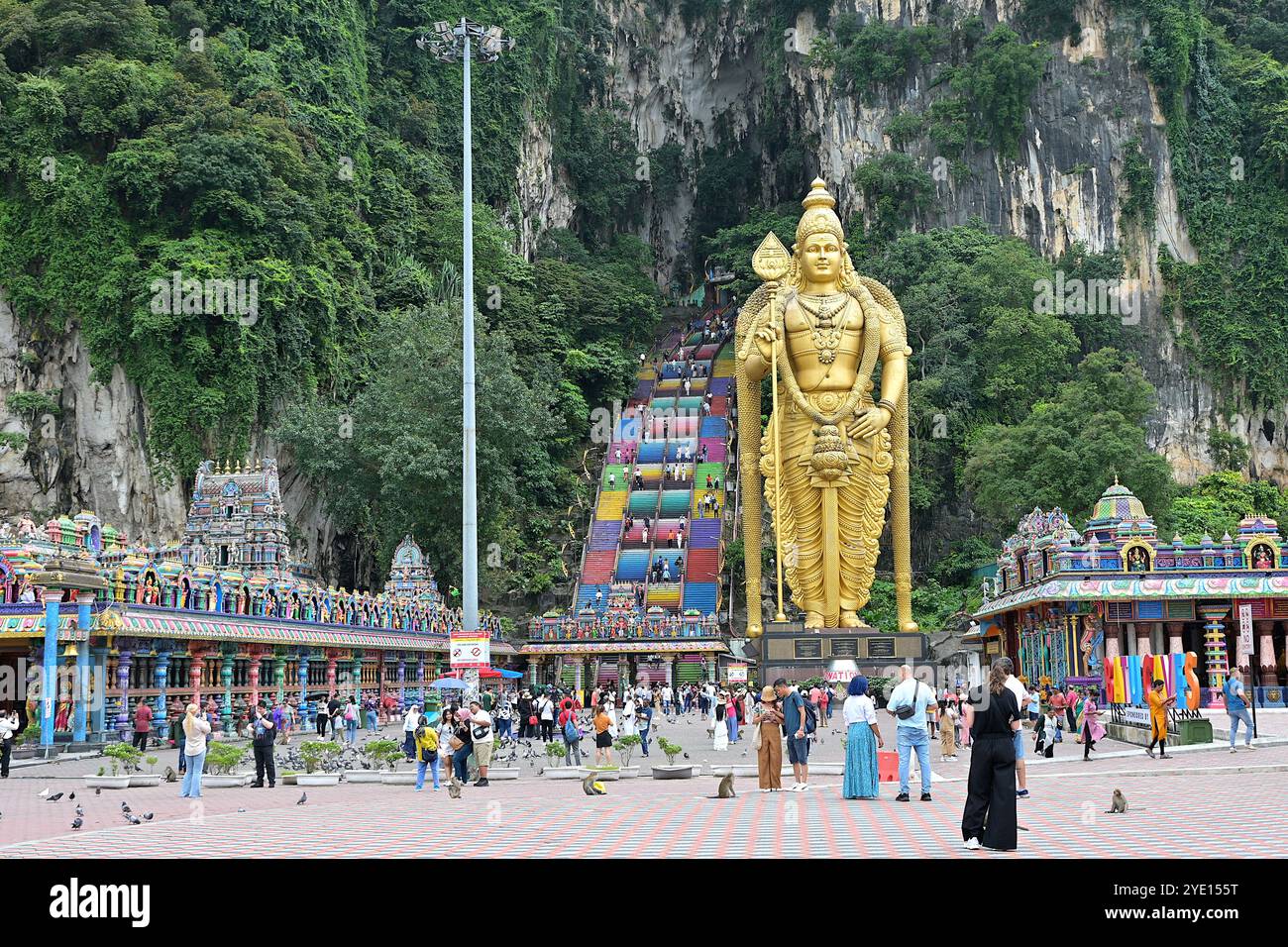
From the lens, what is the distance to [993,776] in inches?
321

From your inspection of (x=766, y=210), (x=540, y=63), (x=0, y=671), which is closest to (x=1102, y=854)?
(x=0, y=671)

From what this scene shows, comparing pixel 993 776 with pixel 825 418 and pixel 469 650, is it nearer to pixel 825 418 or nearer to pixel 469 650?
pixel 469 650

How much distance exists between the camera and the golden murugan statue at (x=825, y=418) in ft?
84.8

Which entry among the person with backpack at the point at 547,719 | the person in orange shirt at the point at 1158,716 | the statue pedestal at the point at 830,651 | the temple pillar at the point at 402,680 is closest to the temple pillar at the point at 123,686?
the person with backpack at the point at 547,719

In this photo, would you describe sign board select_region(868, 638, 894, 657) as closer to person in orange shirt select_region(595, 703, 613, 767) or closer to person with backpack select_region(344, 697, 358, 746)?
person in orange shirt select_region(595, 703, 613, 767)

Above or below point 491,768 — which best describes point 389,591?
above

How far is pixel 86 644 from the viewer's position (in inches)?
793

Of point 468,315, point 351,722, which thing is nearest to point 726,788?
point 351,722

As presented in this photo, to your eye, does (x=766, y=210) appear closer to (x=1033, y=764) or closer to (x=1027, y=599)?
(x=1027, y=599)

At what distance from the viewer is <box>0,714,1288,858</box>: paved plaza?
28.3ft

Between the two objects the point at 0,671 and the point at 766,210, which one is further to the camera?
the point at 766,210

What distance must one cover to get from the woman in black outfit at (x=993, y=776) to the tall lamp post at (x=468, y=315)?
1551 cm

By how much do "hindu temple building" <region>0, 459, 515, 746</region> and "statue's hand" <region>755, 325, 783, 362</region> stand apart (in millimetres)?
10252
